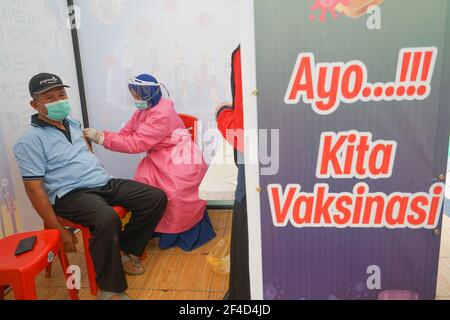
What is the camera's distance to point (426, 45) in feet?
3.48

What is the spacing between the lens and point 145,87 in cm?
241

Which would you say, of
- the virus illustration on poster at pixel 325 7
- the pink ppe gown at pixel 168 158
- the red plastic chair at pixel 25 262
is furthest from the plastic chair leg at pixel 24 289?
the virus illustration on poster at pixel 325 7

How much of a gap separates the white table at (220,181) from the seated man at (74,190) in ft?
2.31

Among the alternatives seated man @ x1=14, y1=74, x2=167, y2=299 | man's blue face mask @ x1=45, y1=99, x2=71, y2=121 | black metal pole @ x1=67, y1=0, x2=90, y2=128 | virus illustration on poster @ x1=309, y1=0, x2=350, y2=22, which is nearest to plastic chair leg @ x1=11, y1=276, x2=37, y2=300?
seated man @ x1=14, y1=74, x2=167, y2=299

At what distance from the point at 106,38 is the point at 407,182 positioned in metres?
2.38

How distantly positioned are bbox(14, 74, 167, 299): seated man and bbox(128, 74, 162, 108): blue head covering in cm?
45

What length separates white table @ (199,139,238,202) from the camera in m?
1.39

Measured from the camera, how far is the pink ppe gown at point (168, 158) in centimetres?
242

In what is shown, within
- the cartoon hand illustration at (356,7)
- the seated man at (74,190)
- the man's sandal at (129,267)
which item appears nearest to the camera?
the cartoon hand illustration at (356,7)

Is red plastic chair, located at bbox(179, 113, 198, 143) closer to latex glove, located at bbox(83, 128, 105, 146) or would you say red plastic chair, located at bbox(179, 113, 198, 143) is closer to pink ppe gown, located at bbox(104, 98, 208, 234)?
pink ppe gown, located at bbox(104, 98, 208, 234)

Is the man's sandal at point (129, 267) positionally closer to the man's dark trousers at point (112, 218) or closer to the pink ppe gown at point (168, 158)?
the man's dark trousers at point (112, 218)

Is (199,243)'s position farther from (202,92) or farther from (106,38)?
(106,38)
